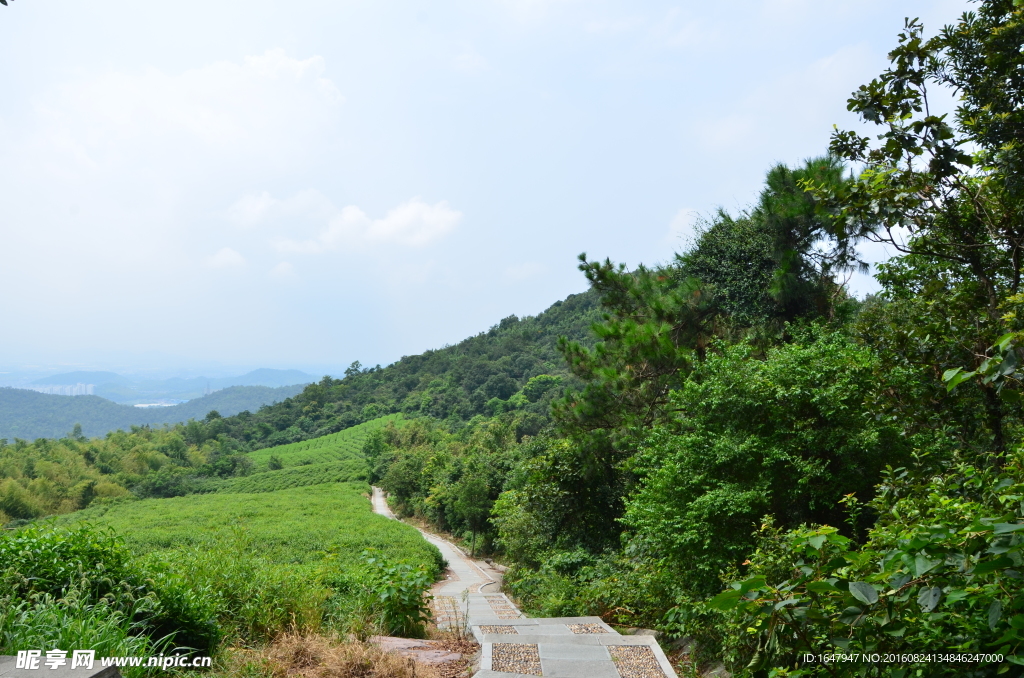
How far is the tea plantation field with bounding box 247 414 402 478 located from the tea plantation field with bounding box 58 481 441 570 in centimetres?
1943

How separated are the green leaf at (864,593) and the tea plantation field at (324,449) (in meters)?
58.6

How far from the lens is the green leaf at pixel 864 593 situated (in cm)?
166

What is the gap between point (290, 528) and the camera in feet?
80.5

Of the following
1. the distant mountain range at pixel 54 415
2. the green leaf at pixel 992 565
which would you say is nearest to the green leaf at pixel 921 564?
the green leaf at pixel 992 565

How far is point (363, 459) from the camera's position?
57188 mm

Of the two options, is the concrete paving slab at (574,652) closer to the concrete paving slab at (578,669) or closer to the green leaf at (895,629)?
the concrete paving slab at (578,669)

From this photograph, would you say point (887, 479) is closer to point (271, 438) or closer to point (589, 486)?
point (589, 486)

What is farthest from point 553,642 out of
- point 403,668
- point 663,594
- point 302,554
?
point 302,554

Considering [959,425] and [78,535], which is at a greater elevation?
[959,425]

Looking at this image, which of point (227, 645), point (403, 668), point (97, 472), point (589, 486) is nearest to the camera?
point (403, 668)

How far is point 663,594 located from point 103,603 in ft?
18.9

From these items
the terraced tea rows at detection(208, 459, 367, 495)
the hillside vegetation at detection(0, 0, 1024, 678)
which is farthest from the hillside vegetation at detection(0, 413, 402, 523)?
the hillside vegetation at detection(0, 0, 1024, 678)

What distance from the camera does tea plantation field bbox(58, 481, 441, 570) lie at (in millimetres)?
17906

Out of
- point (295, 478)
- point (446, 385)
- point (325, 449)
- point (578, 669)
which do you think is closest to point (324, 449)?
point (325, 449)
